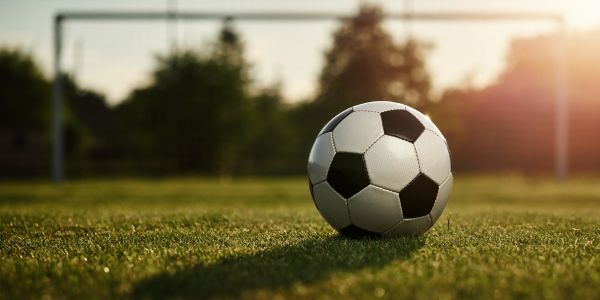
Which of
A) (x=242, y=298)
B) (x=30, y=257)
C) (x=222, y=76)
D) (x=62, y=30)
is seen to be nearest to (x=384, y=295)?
(x=242, y=298)

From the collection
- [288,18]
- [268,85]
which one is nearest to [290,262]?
[288,18]

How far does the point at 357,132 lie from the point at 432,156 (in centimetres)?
55

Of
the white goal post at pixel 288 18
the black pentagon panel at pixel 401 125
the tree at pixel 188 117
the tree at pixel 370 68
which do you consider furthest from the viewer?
the tree at pixel 370 68

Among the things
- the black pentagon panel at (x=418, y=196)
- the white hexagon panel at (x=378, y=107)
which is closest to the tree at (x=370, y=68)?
the white hexagon panel at (x=378, y=107)

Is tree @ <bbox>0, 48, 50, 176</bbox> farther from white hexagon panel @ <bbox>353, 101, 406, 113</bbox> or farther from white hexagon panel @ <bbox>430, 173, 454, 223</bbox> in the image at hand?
white hexagon panel @ <bbox>430, 173, 454, 223</bbox>

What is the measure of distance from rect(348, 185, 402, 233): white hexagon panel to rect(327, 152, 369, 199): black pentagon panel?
0.16 ft

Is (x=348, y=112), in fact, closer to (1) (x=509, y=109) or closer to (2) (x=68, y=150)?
(1) (x=509, y=109)

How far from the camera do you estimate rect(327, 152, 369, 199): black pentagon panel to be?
370 centimetres

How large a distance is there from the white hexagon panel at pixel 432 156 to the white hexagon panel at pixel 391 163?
70 mm

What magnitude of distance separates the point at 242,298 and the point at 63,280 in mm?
982

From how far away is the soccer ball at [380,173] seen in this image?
3.71m

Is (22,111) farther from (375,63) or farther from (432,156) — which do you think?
(432,156)

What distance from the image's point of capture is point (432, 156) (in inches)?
151

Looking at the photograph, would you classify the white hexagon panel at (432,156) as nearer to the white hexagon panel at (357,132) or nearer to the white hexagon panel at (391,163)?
the white hexagon panel at (391,163)
